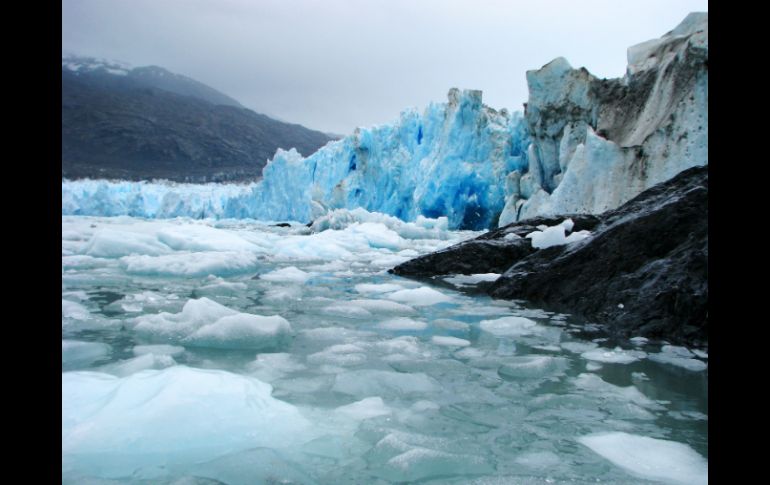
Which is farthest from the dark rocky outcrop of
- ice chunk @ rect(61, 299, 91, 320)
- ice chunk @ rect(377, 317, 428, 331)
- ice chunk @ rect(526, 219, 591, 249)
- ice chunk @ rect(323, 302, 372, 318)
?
ice chunk @ rect(61, 299, 91, 320)

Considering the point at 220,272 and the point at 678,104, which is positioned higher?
the point at 678,104

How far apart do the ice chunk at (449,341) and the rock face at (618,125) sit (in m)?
6.40

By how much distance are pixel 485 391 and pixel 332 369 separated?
0.83m

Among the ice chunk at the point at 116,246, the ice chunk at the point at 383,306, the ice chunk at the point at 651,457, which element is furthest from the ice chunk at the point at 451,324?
the ice chunk at the point at 116,246

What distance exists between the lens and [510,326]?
371 cm

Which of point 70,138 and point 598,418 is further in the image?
point 70,138

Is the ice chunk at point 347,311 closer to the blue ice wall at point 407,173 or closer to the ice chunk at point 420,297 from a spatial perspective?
the ice chunk at point 420,297

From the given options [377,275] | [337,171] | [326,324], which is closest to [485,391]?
[326,324]

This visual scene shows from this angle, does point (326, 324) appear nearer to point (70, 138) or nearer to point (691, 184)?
point (691, 184)

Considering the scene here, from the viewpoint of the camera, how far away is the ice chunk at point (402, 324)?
3.77 meters

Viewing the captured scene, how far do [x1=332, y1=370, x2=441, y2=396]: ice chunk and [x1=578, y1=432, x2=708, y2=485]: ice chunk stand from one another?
82 centimetres

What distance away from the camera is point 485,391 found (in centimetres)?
240

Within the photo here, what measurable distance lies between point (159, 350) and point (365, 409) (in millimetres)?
1541

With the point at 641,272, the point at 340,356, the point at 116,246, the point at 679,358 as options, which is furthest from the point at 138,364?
the point at 116,246
